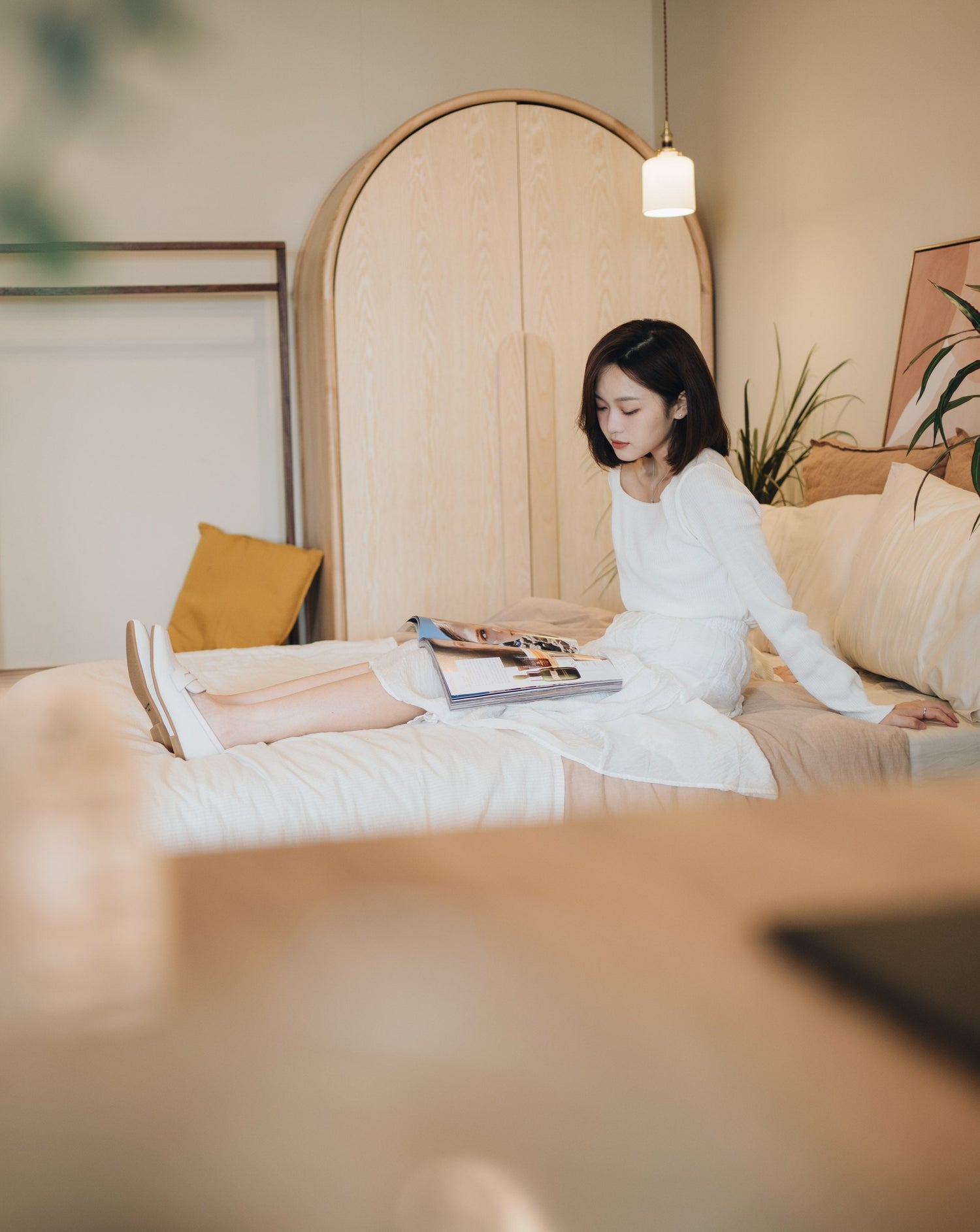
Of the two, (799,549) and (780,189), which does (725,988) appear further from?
(780,189)

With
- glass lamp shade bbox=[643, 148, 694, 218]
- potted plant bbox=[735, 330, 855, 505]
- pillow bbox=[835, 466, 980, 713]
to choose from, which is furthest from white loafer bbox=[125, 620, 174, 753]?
glass lamp shade bbox=[643, 148, 694, 218]

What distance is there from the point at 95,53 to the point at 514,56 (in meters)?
4.17

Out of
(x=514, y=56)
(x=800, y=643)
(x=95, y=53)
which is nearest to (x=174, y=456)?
(x=514, y=56)

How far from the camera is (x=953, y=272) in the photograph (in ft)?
8.33

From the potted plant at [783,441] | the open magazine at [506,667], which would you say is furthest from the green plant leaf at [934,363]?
the potted plant at [783,441]

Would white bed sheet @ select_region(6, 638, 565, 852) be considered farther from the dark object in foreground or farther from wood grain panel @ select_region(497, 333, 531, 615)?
wood grain panel @ select_region(497, 333, 531, 615)

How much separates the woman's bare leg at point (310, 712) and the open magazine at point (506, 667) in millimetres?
112

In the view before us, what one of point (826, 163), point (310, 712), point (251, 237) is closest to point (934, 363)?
point (310, 712)

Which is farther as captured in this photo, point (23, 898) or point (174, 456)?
point (174, 456)

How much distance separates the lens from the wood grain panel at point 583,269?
3531mm

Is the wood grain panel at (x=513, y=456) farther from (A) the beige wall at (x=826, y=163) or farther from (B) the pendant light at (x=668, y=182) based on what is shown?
(A) the beige wall at (x=826, y=163)

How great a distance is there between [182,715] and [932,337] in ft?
6.42

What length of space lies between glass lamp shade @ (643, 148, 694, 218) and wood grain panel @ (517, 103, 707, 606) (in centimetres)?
39

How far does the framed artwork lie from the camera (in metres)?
2.43
